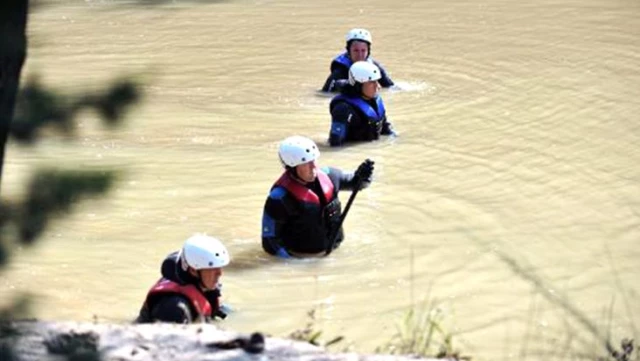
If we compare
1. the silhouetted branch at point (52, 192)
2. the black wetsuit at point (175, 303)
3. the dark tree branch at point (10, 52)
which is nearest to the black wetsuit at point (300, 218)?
the black wetsuit at point (175, 303)

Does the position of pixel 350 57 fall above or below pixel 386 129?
above

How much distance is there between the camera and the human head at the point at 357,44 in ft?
61.2

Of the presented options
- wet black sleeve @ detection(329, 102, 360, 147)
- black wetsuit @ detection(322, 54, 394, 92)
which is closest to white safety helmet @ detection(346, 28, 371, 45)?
black wetsuit @ detection(322, 54, 394, 92)

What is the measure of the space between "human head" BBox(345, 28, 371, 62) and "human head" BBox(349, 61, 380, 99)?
6.47 feet

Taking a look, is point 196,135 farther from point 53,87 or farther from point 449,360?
point 53,87

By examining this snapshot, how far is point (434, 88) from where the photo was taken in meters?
19.1

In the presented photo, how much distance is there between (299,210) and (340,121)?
4033 millimetres

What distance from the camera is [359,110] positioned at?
16.6 m

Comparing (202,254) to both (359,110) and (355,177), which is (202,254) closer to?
(355,177)

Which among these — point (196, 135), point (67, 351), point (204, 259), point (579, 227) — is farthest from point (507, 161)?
point (67, 351)

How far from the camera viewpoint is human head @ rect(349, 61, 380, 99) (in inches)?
653

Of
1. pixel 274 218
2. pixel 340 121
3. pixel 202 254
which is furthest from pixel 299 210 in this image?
pixel 340 121

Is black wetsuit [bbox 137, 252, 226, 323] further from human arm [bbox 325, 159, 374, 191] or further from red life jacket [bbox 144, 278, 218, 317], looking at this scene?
human arm [bbox 325, 159, 374, 191]

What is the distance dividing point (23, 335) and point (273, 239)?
5982 millimetres
